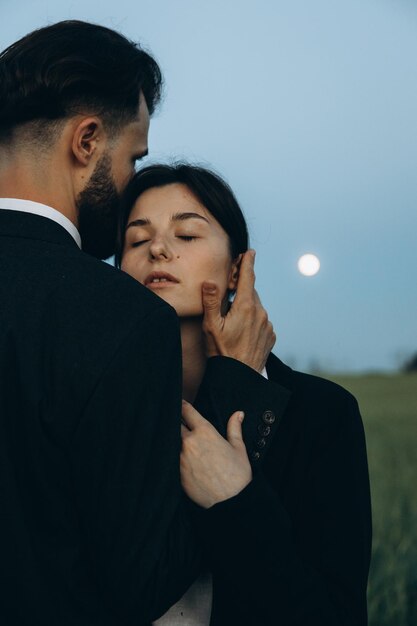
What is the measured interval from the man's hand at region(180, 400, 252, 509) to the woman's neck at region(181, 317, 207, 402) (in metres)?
0.64

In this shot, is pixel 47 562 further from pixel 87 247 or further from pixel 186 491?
pixel 87 247

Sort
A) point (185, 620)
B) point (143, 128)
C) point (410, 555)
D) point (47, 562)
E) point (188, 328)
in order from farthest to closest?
point (410, 555), point (188, 328), point (143, 128), point (185, 620), point (47, 562)

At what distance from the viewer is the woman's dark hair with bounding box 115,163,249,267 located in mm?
2791

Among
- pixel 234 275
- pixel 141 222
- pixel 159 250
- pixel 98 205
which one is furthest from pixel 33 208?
pixel 234 275

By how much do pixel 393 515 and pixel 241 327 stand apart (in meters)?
7.10

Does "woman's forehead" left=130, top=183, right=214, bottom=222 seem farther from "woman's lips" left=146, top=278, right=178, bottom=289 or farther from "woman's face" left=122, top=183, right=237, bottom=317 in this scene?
"woman's lips" left=146, top=278, right=178, bottom=289

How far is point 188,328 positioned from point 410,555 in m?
6.24

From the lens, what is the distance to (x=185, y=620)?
2.14 m

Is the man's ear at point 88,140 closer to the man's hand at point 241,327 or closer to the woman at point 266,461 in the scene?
the woman at point 266,461

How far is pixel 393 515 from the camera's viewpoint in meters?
8.97

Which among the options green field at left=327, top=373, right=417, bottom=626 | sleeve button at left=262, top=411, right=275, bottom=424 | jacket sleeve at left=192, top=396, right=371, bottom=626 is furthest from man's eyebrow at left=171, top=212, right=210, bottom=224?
green field at left=327, top=373, right=417, bottom=626

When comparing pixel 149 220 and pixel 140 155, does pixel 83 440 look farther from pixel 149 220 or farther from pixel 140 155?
pixel 149 220

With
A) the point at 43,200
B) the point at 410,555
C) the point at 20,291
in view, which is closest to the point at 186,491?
the point at 20,291

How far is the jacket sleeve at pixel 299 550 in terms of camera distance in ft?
6.42
